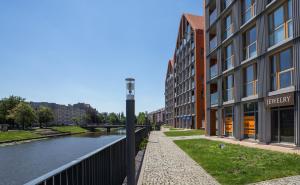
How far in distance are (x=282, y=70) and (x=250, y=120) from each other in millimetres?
5324

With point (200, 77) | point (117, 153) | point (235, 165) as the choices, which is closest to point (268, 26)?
point (235, 165)

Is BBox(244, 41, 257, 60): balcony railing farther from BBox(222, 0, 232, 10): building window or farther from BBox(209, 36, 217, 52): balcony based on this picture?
BBox(209, 36, 217, 52): balcony

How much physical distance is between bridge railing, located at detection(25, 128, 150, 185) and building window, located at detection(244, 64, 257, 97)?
50.3 ft

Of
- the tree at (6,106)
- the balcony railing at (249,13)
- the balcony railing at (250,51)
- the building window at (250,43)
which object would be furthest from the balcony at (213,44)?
the tree at (6,106)

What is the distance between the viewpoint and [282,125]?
56.7ft

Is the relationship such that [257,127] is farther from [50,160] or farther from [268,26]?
[50,160]

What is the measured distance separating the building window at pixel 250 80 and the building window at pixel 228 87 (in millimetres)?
2376

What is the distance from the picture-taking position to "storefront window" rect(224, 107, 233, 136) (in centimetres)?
2558

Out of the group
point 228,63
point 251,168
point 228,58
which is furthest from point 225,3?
point 251,168

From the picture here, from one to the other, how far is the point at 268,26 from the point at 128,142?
16.0 m

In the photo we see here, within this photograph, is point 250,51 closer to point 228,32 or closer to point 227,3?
point 228,32

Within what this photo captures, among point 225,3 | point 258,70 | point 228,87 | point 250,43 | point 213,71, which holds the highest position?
point 225,3

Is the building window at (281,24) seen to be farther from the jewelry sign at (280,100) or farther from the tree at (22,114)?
the tree at (22,114)

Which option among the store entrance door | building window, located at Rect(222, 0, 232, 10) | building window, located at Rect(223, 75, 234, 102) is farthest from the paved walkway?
building window, located at Rect(222, 0, 232, 10)
